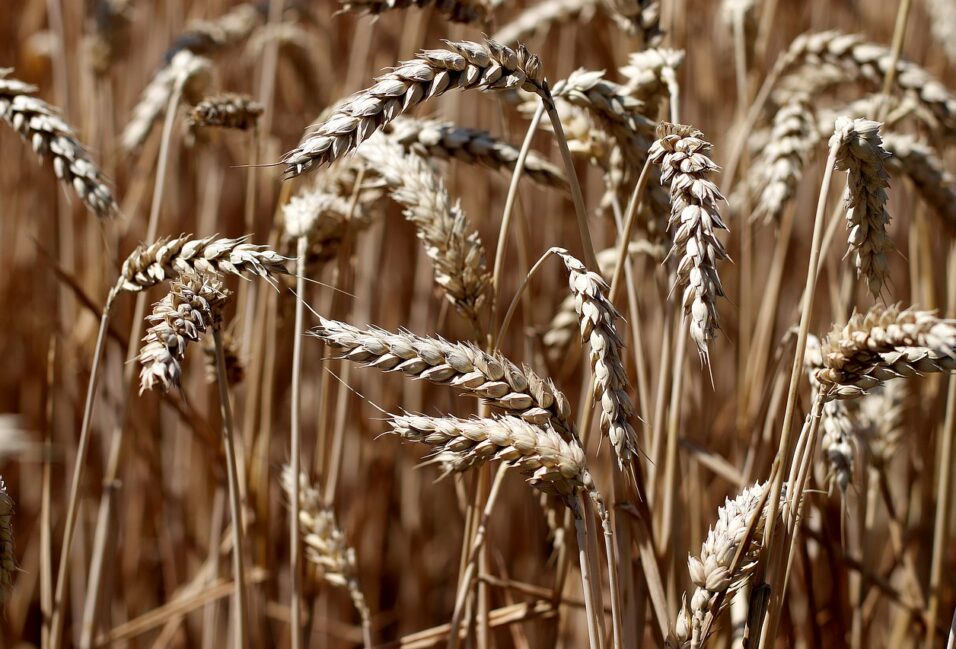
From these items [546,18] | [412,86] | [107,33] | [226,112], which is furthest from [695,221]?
[107,33]

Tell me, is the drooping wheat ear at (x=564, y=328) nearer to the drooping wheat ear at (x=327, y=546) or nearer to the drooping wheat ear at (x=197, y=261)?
the drooping wheat ear at (x=327, y=546)

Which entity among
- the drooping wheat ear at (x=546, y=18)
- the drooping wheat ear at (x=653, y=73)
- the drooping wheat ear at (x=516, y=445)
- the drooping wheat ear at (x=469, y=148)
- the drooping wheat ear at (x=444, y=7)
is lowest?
the drooping wheat ear at (x=516, y=445)

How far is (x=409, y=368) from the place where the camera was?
71cm

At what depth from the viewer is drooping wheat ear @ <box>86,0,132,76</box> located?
5.48ft

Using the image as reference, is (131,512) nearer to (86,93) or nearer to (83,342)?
(83,342)

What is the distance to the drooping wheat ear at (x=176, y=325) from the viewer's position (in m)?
0.70

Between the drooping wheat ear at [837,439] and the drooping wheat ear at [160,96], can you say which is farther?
the drooping wheat ear at [160,96]

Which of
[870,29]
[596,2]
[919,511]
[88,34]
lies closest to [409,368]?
[596,2]

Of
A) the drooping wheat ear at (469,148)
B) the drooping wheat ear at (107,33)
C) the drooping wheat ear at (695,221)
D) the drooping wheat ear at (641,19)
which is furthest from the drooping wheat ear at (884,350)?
the drooping wheat ear at (107,33)

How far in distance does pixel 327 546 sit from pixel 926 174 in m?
0.99

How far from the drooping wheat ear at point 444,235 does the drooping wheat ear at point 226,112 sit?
243 millimetres

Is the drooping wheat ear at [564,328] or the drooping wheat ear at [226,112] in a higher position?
the drooping wheat ear at [226,112]

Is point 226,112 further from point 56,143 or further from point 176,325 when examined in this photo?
→ point 176,325

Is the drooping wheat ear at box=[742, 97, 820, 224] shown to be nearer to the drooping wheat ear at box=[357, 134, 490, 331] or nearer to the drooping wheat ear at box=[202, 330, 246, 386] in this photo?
the drooping wheat ear at box=[357, 134, 490, 331]
